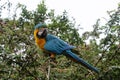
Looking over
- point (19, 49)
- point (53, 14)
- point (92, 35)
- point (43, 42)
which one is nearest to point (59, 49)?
point (43, 42)

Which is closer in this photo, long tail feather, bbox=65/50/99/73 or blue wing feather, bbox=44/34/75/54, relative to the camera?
long tail feather, bbox=65/50/99/73

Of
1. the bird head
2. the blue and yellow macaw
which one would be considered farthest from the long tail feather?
the bird head

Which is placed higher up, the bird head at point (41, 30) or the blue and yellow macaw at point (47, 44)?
the bird head at point (41, 30)

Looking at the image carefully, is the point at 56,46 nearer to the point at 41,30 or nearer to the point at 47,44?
the point at 47,44

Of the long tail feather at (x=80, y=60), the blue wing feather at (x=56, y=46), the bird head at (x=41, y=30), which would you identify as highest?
the bird head at (x=41, y=30)

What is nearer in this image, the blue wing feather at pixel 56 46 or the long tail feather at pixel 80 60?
the long tail feather at pixel 80 60

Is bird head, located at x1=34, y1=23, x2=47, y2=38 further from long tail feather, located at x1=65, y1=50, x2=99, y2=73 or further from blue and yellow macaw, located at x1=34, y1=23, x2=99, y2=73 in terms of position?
long tail feather, located at x1=65, y1=50, x2=99, y2=73

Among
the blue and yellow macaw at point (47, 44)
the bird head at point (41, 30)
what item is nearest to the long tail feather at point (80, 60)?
the blue and yellow macaw at point (47, 44)

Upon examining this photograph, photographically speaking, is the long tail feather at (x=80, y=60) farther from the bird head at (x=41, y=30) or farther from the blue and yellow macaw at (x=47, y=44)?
the bird head at (x=41, y=30)

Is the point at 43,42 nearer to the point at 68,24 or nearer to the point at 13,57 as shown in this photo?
the point at 13,57

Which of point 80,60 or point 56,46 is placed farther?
point 56,46

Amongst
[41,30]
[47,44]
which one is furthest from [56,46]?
[41,30]

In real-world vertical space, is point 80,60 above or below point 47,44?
below

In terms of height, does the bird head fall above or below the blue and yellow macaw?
above
